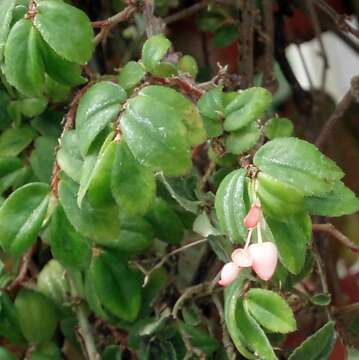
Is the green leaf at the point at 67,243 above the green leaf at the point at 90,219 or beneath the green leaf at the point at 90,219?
beneath

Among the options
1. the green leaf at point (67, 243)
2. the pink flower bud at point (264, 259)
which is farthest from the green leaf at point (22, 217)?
the pink flower bud at point (264, 259)

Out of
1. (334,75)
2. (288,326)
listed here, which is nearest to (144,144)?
(288,326)

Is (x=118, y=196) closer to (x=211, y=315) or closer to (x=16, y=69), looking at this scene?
(x=16, y=69)

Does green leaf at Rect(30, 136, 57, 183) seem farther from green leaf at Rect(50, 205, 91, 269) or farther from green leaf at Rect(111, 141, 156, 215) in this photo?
green leaf at Rect(111, 141, 156, 215)

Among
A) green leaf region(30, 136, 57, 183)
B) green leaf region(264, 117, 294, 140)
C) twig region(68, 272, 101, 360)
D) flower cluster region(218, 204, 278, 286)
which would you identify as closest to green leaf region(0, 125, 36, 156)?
green leaf region(30, 136, 57, 183)

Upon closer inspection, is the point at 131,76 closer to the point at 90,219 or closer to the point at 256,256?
the point at 90,219

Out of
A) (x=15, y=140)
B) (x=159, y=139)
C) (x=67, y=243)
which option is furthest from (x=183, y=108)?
(x=15, y=140)

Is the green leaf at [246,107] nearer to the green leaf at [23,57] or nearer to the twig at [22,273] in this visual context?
the green leaf at [23,57]
